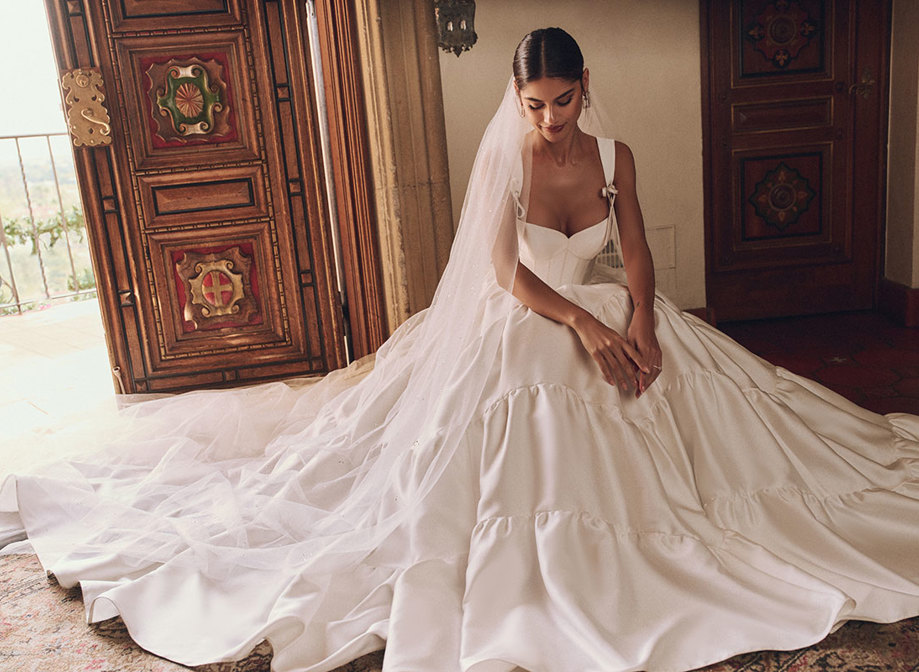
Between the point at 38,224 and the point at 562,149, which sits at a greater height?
the point at 562,149

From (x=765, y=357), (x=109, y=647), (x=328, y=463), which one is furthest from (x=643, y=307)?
(x=765, y=357)

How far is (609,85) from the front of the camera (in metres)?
4.18

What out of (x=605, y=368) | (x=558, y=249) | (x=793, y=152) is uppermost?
(x=793, y=152)

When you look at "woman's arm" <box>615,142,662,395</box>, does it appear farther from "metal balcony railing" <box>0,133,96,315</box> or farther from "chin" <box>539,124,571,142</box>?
"metal balcony railing" <box>0,133,96,315</box>

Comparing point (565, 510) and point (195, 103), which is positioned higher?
point (195, 103)

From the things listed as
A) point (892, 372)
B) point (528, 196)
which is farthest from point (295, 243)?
point (892, 372)

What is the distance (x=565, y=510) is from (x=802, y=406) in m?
0.84

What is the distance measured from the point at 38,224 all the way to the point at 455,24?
472 cm

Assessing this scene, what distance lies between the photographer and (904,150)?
4.23m

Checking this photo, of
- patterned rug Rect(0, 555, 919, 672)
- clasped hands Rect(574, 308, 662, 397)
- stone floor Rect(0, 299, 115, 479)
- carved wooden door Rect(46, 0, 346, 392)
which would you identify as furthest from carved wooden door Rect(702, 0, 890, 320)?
stone floor Rect(0, 299, 115, 479)

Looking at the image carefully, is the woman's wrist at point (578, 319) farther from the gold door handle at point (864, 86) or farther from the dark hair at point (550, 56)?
the gold door handle at point (864, 86)

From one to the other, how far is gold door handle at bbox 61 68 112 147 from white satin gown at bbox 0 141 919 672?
212 cm

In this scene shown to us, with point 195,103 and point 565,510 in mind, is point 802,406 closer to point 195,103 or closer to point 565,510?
point 565,510

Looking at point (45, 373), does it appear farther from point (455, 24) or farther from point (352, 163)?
point (455, 24)
